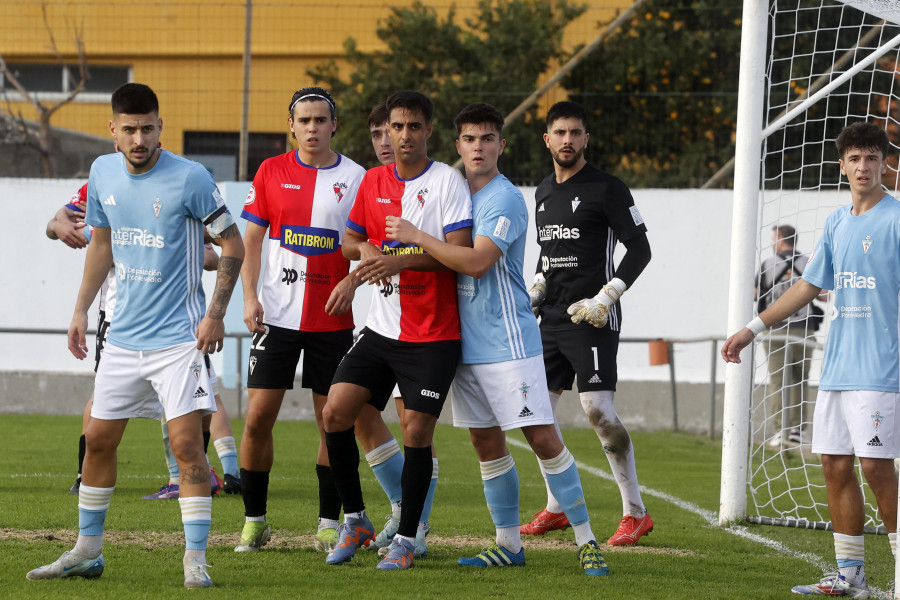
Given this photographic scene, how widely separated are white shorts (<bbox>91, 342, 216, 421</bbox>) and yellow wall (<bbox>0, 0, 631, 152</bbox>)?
991 centimetres

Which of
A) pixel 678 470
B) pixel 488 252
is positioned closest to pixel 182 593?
pixel 488 252

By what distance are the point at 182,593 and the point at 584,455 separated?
675 centimetres

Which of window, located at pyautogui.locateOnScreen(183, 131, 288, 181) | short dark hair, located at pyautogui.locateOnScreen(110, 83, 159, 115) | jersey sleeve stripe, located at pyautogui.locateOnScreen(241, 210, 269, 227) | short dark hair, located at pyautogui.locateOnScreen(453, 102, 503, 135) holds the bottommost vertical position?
jersey sleeve stripe, located at pyautogui.locateOnScreen(241, 210, 269, 227)

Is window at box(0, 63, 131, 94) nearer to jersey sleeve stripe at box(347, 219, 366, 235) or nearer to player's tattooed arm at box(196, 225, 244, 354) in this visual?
jersey sleeve stripe at box(347, 219, 366, 235)

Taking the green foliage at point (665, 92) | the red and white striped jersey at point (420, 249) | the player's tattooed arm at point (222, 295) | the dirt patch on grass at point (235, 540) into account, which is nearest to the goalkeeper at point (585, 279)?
the dirt patch on grass at point (235, 540)

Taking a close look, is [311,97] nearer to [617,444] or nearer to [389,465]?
[389,465]

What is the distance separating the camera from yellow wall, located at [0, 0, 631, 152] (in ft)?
48.5

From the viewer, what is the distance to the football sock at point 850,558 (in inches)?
203

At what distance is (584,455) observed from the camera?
1091cm

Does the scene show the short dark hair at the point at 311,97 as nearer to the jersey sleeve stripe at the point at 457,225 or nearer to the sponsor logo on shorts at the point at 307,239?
the sponsor logo on shorts at the point at 307,239

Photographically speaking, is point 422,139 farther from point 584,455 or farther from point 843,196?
point 843,196

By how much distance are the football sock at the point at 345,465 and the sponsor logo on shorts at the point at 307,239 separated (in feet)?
3.12

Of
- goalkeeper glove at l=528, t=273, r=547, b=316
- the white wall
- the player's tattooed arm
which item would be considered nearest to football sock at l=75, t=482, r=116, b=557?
the player's tattooed arm

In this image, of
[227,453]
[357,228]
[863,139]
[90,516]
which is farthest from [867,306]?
[227,453]
